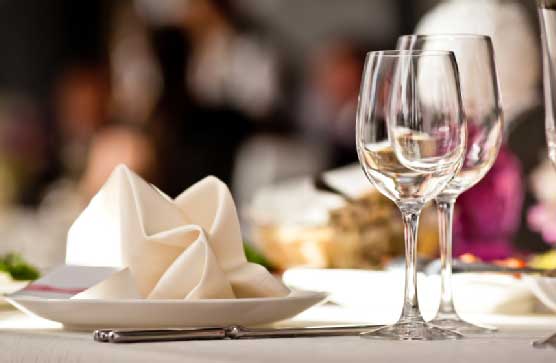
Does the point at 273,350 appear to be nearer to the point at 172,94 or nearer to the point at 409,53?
the point at 409,53

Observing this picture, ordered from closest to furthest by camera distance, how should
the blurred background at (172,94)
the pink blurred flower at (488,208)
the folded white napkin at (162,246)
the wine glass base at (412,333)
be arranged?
the wine glass base at (412,333), the folded white napkin at (162,246), the pink blurred flower at (488,208), the blurred background at (172,94)

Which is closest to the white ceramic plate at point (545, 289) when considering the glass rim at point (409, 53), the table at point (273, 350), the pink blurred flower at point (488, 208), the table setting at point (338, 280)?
the table setting at point (338, 280)

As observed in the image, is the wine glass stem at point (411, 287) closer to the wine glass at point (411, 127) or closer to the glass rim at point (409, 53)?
the wine glass at point (411, 127)

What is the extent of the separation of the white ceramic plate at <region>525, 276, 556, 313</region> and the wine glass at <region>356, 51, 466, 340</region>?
195mm

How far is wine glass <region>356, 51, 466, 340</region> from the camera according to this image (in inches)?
32.3

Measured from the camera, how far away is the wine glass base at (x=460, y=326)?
873 millimetres

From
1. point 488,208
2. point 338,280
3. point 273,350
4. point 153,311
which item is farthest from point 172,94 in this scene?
point 273,350

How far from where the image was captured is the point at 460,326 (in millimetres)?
901

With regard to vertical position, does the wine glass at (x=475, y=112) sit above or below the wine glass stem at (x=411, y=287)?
above

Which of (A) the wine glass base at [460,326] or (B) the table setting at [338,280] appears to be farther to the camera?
(A) the wine glass base at [460,326]

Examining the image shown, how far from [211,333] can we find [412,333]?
0.14 metres

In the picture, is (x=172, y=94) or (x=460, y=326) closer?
(x=460, y=326)

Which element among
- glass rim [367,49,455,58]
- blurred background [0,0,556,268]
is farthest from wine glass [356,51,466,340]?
blurred background [0,0,556,268]

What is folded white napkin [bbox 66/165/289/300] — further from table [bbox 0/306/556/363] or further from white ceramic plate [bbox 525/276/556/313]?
white ceramic plate [bbox 525/276/556/313]
